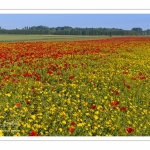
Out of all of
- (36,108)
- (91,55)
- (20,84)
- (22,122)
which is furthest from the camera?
(91,55)

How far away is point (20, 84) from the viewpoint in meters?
7.23

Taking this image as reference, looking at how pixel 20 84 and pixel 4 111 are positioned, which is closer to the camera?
pixel 4 111

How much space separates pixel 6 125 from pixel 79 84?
9.64ft

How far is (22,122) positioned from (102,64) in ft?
19.0

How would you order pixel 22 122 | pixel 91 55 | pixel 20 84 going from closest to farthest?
1. pixel 22 122
2. pixel 20 84
3. pixel 91 55
